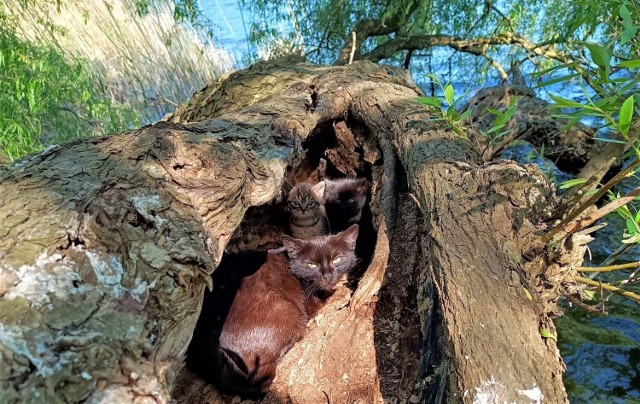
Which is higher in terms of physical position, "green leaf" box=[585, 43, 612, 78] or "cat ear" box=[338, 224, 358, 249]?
"green leaf" box=[585, 43, 612, 78]

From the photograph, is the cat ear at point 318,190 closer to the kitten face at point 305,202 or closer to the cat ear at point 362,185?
the kitten face at point 305,202

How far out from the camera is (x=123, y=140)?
2045 millimetres

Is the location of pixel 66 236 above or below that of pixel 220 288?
above

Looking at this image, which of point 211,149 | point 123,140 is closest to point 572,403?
point 211,149

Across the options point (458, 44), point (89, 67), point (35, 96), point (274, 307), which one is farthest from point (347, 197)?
point (89, 67)

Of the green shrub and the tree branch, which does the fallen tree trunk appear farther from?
the tree branch

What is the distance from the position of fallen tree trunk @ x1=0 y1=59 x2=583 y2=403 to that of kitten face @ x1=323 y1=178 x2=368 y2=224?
0.90 m

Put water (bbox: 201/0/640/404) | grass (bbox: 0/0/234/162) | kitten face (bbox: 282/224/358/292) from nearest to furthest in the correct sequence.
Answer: kitten face (bbox: 282/224/358/292) → grass (bbox: 0/0/234/162) → water (bbox: 201/0/640/404)

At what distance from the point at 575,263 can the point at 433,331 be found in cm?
57

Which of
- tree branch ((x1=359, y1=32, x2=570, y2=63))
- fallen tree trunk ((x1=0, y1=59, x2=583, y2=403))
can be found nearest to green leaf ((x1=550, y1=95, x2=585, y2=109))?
fallen tree trunk ((x1=0, y1=59, x2=583, y2=403))

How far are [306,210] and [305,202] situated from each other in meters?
0.07

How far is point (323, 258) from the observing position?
11.1ft

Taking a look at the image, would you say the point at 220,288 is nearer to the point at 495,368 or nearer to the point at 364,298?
the point at 364,298

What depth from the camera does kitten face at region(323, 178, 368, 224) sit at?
3.94 m
